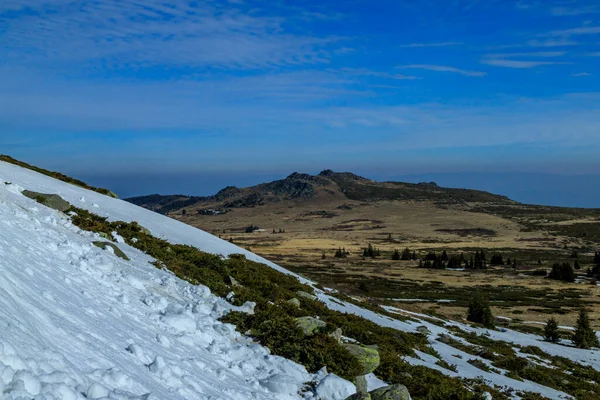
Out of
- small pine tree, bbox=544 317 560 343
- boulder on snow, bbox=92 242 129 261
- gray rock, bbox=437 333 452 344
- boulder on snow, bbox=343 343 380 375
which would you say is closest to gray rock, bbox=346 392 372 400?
boulder on snow, bbox=343 343 380 375

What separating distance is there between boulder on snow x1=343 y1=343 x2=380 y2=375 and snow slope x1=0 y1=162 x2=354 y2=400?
178cm

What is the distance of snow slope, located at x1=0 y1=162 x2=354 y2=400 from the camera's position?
5.71m

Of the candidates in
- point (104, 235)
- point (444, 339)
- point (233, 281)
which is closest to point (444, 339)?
point (444, 339)

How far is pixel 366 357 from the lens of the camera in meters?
11.0

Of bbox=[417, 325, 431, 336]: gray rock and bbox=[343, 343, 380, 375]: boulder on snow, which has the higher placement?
bbox=[343, 343, 380, 375]: boulder on snow

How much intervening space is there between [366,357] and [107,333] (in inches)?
252

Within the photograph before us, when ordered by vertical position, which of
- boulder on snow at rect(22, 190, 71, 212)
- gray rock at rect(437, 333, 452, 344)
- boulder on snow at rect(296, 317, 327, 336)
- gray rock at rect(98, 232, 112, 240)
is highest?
boulder on snow at rect(22, 190, 71, 212)

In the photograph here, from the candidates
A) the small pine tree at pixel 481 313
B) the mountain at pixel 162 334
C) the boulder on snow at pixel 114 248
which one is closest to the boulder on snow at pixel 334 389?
the mountain at pixel 162 334

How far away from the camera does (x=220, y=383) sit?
7.84 m

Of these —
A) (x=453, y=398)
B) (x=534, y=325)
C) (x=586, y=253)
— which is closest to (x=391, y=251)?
(x=586, y=253)

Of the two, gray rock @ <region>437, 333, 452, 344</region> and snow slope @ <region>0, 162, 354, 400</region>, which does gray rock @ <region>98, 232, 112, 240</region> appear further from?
gray rock @ <region>437, 333, 452, 344</region>

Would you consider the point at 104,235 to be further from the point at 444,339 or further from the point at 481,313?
the point at 481,313

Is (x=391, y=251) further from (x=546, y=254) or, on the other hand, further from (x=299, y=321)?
(x=299, y=321)

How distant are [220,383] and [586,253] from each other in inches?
6898
